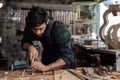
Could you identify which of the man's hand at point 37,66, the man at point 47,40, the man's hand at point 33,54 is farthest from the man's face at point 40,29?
the man's hand at point 37,66

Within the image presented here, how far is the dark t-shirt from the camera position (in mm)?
2092

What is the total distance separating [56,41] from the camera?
2.12m

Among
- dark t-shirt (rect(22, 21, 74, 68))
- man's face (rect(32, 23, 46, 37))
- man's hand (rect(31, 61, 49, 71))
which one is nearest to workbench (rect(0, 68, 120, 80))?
man's hand (rect(31, 61, 49, 71))

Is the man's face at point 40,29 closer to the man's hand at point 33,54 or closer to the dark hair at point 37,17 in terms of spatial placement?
the dark hair at point 37,17

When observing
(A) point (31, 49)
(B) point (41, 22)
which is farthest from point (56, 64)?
(B) point (41, 22)

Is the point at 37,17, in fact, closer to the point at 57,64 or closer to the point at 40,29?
the point at 40,29

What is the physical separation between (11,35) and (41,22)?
5.51 metres

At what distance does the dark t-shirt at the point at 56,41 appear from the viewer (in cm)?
209

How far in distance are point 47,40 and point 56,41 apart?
0.45 ft

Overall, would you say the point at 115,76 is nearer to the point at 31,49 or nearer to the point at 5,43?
the point at 31,49

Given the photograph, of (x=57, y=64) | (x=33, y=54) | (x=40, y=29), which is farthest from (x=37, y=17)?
(x=57, y=64)

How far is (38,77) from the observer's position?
67.9 inches

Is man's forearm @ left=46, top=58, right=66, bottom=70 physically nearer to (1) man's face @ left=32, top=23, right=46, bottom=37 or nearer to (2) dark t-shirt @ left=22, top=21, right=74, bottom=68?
(2) dark t-shirt @ left=22, top=21, right=74, bottom=68

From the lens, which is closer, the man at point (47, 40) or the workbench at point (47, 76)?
the workbench at point (47, 76)
